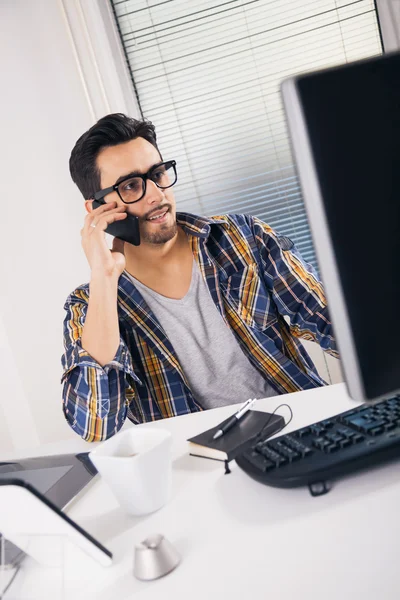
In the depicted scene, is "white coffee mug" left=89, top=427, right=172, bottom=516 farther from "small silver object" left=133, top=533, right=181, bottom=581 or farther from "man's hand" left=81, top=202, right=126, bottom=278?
"man's hand" left=81, top=202, right=126, bottom=278

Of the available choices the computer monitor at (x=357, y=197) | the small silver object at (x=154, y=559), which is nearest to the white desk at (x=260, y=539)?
the small silver object at (x=154, y=559)

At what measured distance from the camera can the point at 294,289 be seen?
1.47m

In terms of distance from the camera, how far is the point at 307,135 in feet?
1.58

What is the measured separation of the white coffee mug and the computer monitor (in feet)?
0.98

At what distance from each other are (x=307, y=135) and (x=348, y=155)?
0.14 feet

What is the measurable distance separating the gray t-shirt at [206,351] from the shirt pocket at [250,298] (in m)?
0.05

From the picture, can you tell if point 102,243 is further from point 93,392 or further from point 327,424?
point 327,424

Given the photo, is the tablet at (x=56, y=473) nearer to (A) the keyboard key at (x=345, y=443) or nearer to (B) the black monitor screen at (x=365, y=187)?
(A) the keyboard key at (x=345, y=443)

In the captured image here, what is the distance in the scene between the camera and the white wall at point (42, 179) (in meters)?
2.33

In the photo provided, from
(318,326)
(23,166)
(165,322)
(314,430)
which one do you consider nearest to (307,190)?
(314,430)

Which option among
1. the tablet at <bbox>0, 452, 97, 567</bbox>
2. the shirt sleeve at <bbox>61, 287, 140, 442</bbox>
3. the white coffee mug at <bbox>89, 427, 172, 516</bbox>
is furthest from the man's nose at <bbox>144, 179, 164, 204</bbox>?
the white coffee mug at <bbox>89, 427, 172, 516</bbox>

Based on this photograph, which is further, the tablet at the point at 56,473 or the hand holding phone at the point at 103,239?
the hand holding phone at the point at 103,239

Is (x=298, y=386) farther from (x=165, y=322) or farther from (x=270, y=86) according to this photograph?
(x=270, y=86)

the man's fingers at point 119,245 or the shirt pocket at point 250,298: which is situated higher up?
the man's fingers at point 119,245
